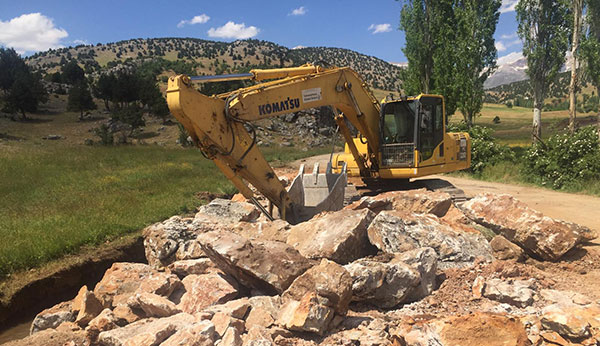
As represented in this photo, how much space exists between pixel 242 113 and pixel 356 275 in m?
3.59

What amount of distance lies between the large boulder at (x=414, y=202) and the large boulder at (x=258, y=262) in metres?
2.72

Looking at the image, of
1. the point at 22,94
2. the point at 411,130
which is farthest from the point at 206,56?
the point at 411,130

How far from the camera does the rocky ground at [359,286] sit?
3750 millimetres

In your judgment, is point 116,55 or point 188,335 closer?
point 188,335

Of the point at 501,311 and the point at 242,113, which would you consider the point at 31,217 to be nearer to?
the point at 242,113

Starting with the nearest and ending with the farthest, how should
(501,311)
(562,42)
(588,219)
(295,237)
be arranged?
1. (501,311)
2. (295,237)
3. (588,219)
4. (562,42)

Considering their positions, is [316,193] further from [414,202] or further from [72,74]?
[72,74]

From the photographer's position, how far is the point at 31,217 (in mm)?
9711

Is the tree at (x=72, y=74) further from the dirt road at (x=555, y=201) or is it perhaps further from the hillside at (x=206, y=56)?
the dirt road at (x=555, y=201)

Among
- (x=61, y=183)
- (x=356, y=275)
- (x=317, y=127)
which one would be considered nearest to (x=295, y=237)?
(x=356, y=275)

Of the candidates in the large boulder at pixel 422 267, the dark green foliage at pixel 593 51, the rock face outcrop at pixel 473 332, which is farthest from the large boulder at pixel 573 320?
the dark green foliage at pixel 593 51

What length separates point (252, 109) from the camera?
697 centimetres

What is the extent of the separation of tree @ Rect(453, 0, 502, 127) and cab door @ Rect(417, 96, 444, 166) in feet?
47.9

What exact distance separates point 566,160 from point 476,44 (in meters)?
11.4
